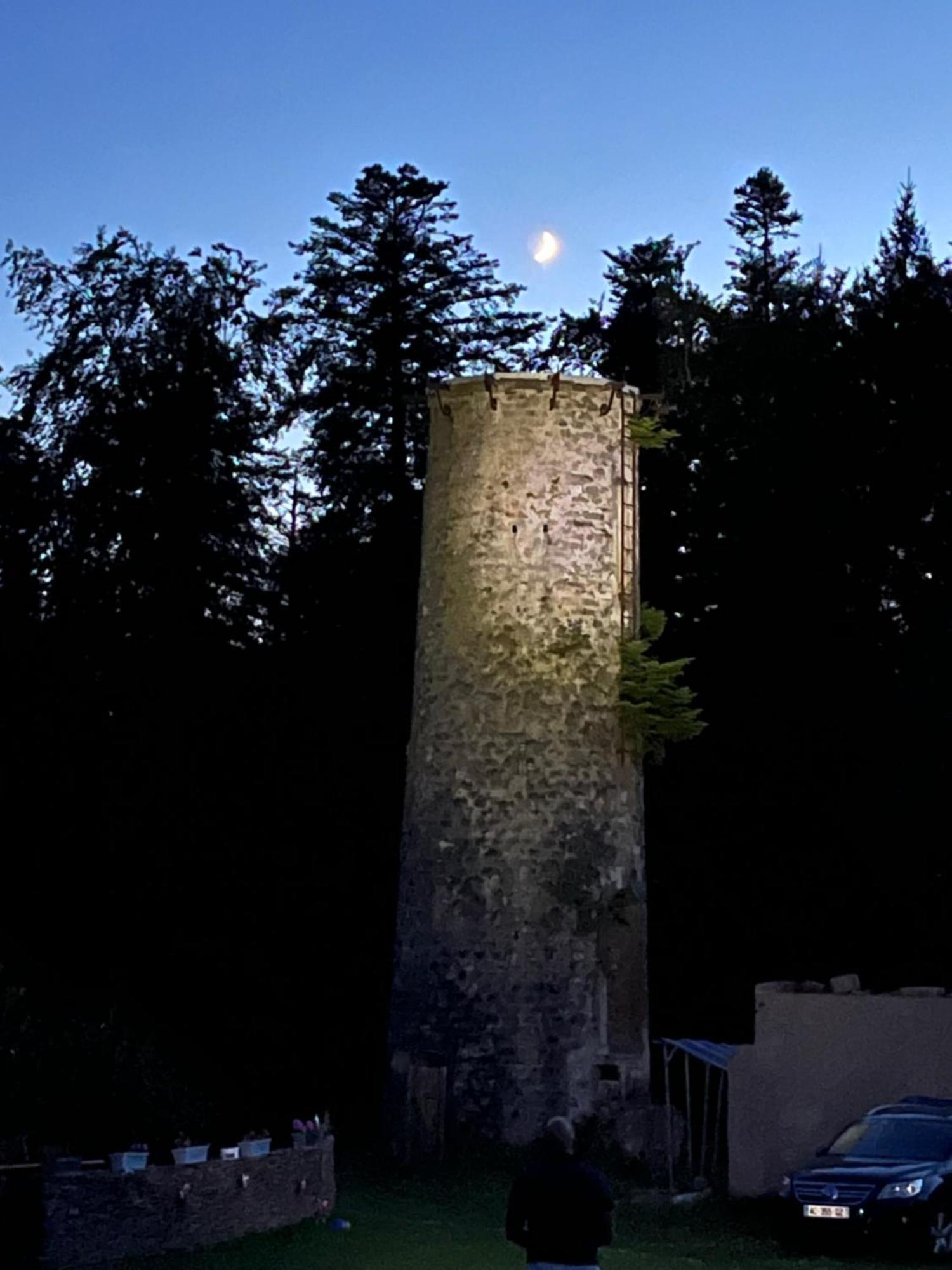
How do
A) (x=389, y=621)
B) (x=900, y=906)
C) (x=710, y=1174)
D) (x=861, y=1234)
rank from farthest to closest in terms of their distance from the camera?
1. (x=389, y=621)
2. (x=900, y=906)
3. (x=710, y=1174)
4. (x=861, y=1234)

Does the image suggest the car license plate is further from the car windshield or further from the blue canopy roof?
the blue canopy roof

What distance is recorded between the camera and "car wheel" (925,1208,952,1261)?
51.8 ft

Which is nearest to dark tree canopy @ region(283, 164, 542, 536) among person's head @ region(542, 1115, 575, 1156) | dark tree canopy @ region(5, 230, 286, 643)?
dark tree canopy @ region(5, 230, 286, 643)

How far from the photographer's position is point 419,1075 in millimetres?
22125

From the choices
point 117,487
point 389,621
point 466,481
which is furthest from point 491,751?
point 117,487

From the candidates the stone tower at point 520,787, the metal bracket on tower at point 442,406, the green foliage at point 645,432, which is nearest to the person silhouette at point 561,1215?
the stone tower at point 520,787

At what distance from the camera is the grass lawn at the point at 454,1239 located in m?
14.9

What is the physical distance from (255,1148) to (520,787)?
7.42 m

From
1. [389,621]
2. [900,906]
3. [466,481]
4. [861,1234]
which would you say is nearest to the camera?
[861,1234]

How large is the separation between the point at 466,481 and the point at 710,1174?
799 cm

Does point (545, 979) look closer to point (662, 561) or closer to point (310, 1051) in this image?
point (310, 1051)

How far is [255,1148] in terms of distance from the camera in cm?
1591

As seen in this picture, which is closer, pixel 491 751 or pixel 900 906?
pixel 491 751

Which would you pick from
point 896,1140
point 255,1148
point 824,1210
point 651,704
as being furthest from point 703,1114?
point 255,1148
